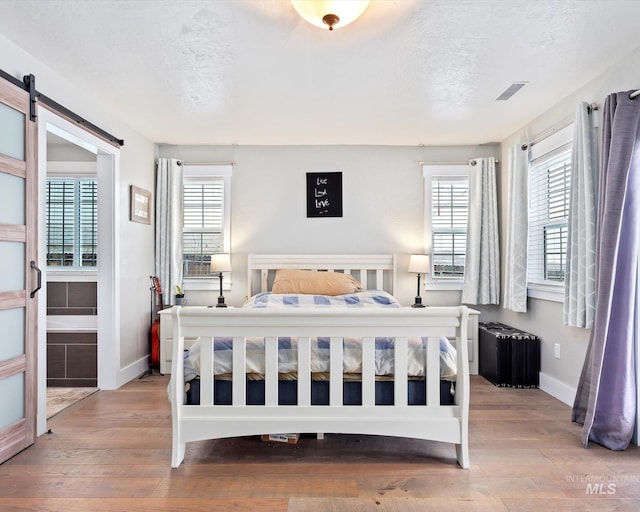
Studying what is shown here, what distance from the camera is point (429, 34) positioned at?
2.32 meters

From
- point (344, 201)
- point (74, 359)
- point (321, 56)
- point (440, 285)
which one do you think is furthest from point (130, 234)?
point (440, 285)

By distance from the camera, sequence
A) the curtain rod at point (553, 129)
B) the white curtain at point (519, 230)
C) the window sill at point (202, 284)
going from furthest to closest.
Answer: the window sill at point (202, 284), the white curtain at point (519, 230), the curtain rod at point (553, 129)

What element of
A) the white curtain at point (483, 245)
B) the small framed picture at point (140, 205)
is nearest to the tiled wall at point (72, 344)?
the small framed picture at point (140, 205)

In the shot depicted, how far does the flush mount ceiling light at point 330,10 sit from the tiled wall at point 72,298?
3052 mm

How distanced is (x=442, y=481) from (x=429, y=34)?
2.39 metres

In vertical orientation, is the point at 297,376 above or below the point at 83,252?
below

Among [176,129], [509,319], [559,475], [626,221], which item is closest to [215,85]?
[176,129]

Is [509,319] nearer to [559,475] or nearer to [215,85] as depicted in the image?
[559,475]

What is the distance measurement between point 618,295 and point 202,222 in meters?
3.82

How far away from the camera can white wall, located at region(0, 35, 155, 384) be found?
10.3ft

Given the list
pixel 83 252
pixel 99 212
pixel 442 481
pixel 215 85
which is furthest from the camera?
pixel 83 252

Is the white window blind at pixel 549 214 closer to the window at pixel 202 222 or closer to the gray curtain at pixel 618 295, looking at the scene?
the gray curtain at pixel 618 295

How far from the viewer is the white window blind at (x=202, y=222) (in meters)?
4.62

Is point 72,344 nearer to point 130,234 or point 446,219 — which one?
point 130,234
